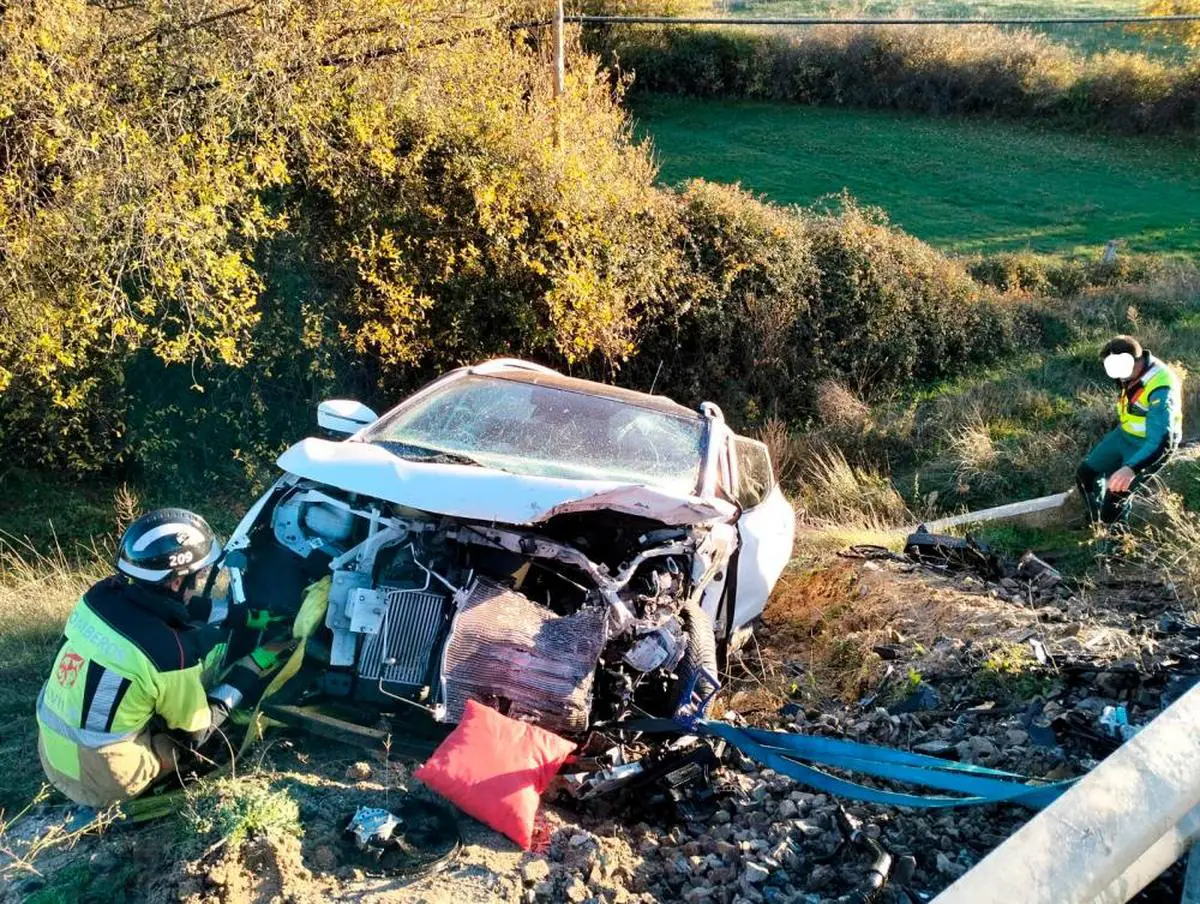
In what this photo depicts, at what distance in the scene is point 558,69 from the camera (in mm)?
11234

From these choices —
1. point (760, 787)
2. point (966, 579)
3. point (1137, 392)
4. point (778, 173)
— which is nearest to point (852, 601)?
point (966, 579)

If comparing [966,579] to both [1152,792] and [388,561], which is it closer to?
[388,561]

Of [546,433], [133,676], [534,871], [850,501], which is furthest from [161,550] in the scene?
[850,501]

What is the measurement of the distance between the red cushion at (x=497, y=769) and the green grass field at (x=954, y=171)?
54.2 feet

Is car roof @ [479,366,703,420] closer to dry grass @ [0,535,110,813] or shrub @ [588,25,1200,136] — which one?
dry grass @ [0,535,110,813]

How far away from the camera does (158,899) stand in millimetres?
3100

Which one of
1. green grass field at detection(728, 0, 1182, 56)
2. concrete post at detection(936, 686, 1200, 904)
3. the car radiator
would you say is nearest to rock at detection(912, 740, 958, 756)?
the car radiator

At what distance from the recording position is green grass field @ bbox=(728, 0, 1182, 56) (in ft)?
90.2

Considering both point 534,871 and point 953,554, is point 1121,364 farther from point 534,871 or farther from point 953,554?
point 534,871

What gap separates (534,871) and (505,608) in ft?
3.61

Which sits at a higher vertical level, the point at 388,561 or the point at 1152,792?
the point at 1152,792

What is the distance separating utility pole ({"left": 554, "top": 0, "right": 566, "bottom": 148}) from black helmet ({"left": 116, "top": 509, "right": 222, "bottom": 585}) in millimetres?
8130

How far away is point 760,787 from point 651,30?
22840 mm

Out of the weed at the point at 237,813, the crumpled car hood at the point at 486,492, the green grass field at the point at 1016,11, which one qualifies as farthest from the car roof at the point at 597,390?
the green grass field at the point at 1016,11
